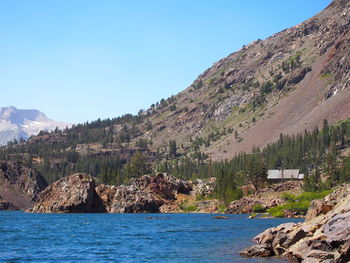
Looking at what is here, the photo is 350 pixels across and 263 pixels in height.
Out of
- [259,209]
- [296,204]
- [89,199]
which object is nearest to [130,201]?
[89,199]

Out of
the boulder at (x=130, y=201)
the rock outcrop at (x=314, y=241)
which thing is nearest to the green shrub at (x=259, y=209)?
the boulder at (x=130, y=201)

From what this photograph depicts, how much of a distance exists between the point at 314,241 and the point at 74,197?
139795 millimetres

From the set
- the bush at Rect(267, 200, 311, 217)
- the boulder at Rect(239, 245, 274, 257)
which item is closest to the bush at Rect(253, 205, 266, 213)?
the bush at Rect(267, 200, 311, 217)

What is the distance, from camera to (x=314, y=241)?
149ft

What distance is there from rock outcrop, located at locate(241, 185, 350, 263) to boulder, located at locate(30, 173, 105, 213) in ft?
396

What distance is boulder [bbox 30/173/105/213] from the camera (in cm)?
17512

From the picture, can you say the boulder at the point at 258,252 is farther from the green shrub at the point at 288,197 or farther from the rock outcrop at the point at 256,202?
the green shrub at the point at 288,197

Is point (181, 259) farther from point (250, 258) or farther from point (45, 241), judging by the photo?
point (45, 241)

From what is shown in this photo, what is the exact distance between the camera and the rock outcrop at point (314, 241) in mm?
40438

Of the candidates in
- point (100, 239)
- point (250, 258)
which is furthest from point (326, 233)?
point (100, 239)

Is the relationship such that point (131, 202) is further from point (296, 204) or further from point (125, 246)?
point (125, 246)

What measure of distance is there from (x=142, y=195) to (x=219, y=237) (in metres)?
108

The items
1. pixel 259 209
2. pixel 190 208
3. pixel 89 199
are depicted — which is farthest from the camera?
pixel 190 208

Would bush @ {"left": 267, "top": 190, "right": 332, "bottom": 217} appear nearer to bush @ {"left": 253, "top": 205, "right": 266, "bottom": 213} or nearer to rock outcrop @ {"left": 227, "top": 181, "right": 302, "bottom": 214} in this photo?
rock outcrop @ {"left": 227, "top": 181, "right": 302, "bottom": 214}
